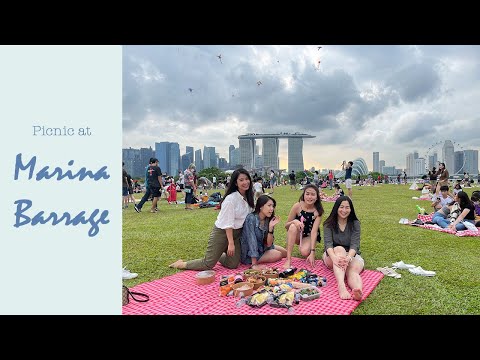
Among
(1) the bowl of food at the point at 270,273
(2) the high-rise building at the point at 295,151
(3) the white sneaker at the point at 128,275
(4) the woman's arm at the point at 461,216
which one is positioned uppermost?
(2) the high-rise building at the point at 295,151

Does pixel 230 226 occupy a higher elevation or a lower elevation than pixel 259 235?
higher

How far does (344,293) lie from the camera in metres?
3.37

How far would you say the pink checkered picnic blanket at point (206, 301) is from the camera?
3.13 metres

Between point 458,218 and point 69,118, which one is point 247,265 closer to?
point 69,118

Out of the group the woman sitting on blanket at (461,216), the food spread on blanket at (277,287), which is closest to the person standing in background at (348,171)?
the woman sitting on blanket at (461,216)

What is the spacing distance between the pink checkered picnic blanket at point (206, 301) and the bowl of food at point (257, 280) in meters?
0.29

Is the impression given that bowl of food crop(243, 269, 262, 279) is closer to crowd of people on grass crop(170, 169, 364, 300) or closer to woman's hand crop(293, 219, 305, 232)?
crowd of people on grass crop(170, 169, 364, 300)

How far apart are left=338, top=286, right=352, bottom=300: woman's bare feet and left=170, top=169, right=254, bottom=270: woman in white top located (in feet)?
4.67

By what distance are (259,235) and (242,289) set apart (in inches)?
44.8

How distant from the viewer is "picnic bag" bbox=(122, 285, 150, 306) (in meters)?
3.27

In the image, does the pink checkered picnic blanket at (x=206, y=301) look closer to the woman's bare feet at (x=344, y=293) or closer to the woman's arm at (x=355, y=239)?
the woman's bare feet at (x=344, y=293)

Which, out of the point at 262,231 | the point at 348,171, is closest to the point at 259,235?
the point at 262,231

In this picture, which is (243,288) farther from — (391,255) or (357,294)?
(391,255)
